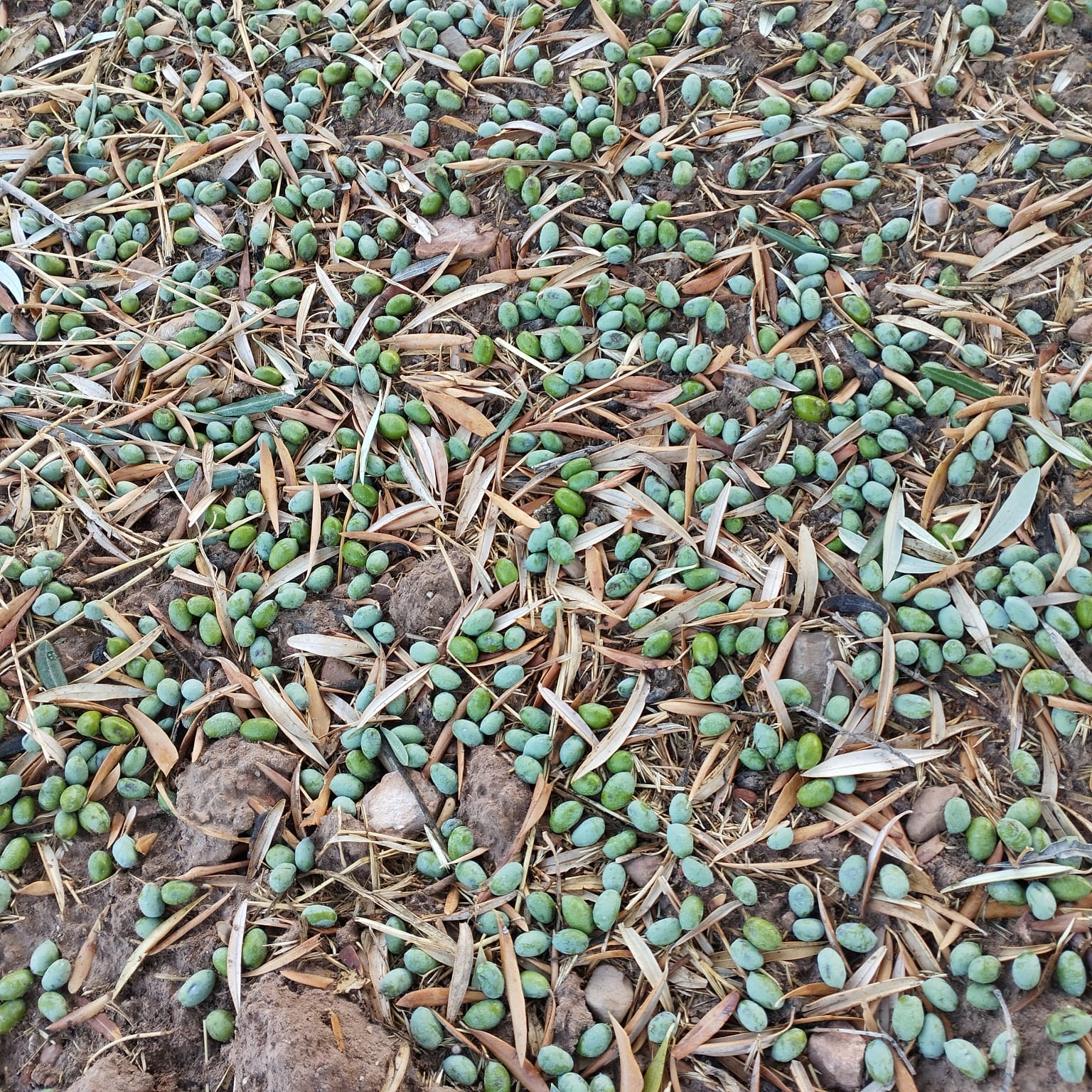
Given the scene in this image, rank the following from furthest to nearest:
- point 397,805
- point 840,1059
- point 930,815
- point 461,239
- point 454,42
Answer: point 454,42 < point 461,239 < point 397,805 < point 930,815 < point 840,1059

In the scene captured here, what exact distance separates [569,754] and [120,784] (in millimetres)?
893

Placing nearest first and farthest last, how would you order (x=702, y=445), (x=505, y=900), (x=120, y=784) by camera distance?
(x=505, y=900) < (x=120, y=784) < (x=702, y=445)

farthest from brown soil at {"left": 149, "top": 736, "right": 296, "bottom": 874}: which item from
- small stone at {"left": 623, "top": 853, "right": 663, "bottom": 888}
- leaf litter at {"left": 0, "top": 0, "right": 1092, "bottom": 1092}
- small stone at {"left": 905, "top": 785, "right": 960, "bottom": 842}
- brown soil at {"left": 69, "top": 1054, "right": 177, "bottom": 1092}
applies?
small stone at {"left": 905, "top": 785, "right": 960, "bottom": 842}

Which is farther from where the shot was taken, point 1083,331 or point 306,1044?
point 1083,331

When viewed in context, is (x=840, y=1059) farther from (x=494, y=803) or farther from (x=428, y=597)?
(x=428, y=597)

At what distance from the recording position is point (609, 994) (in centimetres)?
147

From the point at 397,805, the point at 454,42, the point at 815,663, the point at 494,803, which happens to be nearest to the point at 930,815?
the point at 815,663

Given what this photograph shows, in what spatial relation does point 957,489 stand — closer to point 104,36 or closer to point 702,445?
point 702,445

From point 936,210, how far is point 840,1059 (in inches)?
66.9

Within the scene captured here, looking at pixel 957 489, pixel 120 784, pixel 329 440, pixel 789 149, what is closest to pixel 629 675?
pixel 957 489

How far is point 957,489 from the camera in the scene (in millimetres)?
1733

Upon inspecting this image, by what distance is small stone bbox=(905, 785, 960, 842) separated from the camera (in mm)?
1500

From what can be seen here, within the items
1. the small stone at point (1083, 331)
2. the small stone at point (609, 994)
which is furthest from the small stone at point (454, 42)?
the small stone at point (609, 994)

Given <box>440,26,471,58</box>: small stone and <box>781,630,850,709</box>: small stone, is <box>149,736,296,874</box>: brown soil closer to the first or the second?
<box>781,630,850,709</box>: small stone
